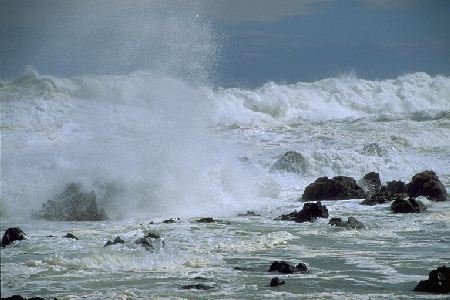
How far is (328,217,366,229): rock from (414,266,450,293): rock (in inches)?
211

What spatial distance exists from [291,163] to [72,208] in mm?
10438

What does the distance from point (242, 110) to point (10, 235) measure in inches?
1311

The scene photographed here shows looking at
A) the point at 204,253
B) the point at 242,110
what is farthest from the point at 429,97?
the point at 204,253

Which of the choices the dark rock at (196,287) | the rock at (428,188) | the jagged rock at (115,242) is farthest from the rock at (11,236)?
the rock at (428,188)

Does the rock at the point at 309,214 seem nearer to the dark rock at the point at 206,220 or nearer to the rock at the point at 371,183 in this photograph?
the dark rock at the point at 206,220

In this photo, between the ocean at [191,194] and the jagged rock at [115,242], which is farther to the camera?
the jagged rock at [115,242]

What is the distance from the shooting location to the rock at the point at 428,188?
1894 cm

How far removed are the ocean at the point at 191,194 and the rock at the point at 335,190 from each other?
2.22ft

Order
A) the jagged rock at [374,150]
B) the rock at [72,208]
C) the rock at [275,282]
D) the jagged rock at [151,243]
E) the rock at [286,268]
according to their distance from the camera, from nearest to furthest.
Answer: the rock at [275,282] < the rock at [286,268] < the jagged rock at [151,243] < the rock at [72,208] < the jagged rock at [374,150]

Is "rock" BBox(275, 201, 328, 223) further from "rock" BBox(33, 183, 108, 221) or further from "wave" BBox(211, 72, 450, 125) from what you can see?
"wave" BBox(211, 72, 450, 125)

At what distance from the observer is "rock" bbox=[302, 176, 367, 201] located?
1927cm

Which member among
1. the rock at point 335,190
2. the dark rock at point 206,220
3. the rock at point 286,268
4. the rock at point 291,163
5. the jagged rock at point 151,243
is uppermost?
the rock at point 291,163

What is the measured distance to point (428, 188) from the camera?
63.0 ft

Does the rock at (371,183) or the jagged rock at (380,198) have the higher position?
the rock at (371,183)
